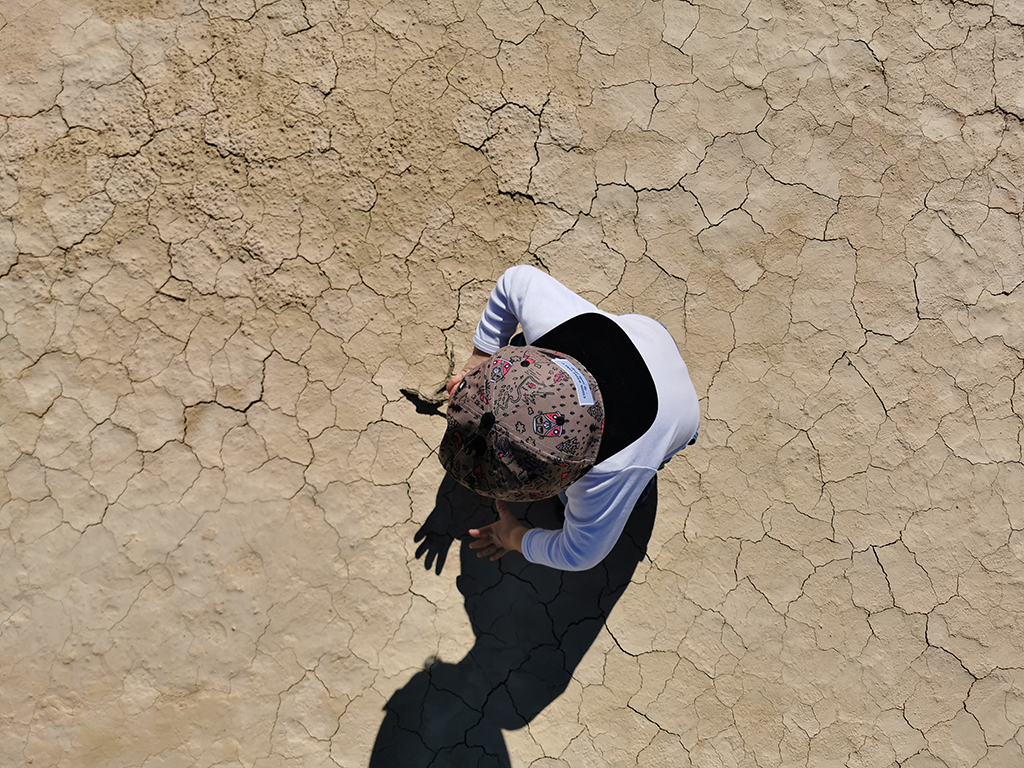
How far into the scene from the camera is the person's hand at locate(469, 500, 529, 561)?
8.02 feet

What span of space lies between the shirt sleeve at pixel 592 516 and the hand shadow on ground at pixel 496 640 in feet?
1.95

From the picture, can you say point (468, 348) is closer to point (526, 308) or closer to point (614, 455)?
point (526, 308)

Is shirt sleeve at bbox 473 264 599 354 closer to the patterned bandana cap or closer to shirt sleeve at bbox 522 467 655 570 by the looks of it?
the patterned bandana cap

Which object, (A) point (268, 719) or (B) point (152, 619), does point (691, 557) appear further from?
(B) point (152, 619)

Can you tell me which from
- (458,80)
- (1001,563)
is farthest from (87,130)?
(1001,563)

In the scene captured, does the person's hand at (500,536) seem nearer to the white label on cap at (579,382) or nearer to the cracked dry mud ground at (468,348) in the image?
the cracked dry mud ground at (468,348)

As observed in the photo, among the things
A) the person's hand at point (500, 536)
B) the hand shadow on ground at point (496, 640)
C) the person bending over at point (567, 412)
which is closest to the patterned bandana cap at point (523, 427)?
the person bending over at point (567, 412)

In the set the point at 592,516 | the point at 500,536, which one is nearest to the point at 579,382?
the point at 592,516

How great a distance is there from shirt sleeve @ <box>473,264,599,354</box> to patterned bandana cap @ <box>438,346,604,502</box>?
1.13 ft

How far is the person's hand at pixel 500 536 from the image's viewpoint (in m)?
2.45

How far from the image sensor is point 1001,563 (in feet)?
9.22

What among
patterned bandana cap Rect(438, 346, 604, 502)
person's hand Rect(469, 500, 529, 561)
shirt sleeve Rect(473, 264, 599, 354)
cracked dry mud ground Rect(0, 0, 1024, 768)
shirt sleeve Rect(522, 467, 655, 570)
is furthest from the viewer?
cracked dry mud ground Rect(0, 0, 1024, 768)

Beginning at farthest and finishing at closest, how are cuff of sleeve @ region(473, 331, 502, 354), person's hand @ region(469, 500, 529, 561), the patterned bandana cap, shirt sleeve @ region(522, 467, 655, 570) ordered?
person's hand @ region(469, 500, 529, 561), cuff of sleeve @ region(473, 331, 502, 354), shirt sleeve @ region(522, 467, 655, 570), the patterned bandana cap

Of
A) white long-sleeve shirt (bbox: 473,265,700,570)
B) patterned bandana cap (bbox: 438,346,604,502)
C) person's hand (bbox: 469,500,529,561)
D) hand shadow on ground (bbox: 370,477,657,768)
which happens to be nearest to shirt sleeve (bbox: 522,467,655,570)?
white long-sleeve shirt (bbox: 473,265,700,570)
